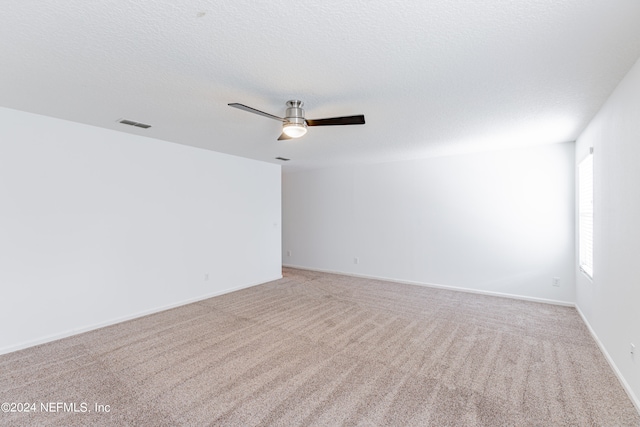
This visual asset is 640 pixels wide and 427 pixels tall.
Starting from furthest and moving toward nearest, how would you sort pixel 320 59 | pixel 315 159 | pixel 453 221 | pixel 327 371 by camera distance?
pixel 315 159 → pixel 453 221 → pixel 327 371 → pixel 320 59

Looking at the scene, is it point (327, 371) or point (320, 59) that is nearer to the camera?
point (320, 59)

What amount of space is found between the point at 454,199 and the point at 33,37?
5.64 metres

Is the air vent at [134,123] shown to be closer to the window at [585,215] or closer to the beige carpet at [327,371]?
the beige carpet at [327,371]

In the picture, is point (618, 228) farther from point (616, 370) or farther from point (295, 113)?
point (295, 113)

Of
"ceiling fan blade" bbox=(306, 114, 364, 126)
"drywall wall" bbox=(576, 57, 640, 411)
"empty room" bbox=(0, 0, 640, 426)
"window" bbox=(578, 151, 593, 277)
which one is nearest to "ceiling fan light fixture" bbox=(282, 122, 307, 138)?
"empty room" bbox=(0, 0, 640, 426)

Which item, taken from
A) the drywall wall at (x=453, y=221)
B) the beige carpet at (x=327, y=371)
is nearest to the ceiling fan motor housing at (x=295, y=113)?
the beige carpet at (x=327, y=371)

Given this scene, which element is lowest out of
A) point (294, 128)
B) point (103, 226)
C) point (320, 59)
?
point (103, 226)

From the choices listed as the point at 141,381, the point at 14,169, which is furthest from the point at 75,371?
the point at 14,169

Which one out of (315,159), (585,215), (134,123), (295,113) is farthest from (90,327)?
(585,215)

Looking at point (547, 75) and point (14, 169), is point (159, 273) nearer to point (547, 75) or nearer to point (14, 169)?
point (14, 169)

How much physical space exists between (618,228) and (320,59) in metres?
2.90

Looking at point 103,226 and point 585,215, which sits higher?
point 585,215

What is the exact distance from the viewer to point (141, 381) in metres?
2.45

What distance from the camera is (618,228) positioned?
2508 mm
